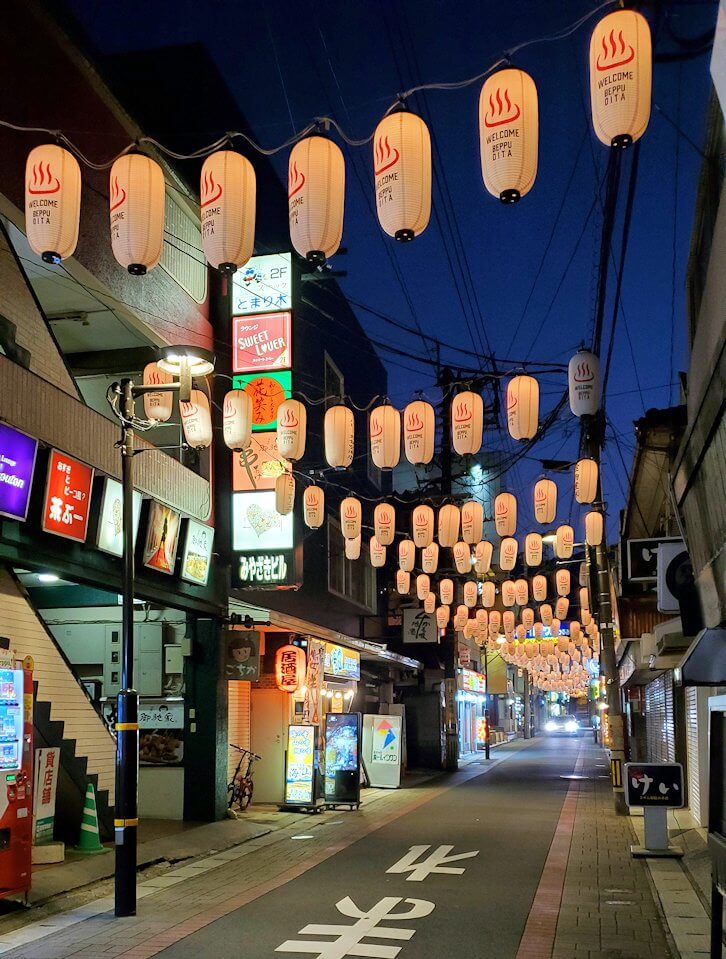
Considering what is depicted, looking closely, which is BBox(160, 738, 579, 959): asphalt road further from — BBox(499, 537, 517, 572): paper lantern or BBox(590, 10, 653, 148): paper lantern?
BBox(499, 537, 517, 572): paper lantern

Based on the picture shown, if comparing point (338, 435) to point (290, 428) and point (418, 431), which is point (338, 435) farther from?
point (418, 431)

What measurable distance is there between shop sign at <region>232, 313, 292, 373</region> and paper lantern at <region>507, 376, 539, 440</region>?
4.87 metres

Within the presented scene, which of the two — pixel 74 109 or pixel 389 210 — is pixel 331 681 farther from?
pixel 389 210

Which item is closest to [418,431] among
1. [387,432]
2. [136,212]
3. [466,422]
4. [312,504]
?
[387,432]

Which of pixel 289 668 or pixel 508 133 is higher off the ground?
pixel 508 133

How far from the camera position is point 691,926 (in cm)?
1002

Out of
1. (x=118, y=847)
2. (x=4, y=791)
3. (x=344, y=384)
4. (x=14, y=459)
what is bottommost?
(x=118, y=847)

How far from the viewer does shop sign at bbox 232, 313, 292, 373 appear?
64.6 feet

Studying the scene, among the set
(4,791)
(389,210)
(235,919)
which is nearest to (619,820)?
(235,919)

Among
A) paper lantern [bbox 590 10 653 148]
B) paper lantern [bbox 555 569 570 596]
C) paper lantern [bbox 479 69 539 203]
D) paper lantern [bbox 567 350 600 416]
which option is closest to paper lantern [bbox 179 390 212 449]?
paper lantern [bbox 567 350 600 416]

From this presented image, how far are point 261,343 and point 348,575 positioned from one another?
44.9 ft

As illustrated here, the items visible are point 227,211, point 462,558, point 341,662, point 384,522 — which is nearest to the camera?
point 227,211

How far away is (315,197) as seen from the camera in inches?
407

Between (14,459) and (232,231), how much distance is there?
13.5ft
